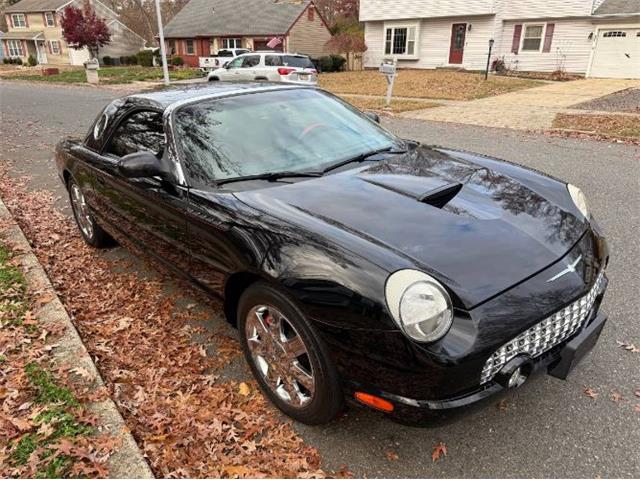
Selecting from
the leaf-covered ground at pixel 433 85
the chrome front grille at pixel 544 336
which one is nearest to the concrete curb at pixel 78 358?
the chrome front grille at pixel 544 336

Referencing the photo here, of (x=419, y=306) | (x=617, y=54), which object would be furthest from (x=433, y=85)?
(x=419, y=306)


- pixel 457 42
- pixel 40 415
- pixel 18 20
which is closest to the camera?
pixel 40 415

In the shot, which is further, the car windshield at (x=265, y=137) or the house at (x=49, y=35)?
the house at (x=49, y=35)

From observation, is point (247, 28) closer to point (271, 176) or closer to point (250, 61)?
point (250, 61)

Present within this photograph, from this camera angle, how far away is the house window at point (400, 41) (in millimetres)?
28234

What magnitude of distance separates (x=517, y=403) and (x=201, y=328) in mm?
2042

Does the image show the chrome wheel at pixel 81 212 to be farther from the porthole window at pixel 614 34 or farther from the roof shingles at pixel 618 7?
the porthole window at pixel 614 34

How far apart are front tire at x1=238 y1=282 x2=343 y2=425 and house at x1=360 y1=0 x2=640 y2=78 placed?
25733 millimetres

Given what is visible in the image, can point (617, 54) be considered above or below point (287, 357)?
above

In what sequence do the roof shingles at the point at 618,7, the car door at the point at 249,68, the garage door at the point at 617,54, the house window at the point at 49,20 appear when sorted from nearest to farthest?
the car door at the point at 249,68, the roof shingles at the point at 618,7, the garage door at the point at 617,54, the house window at the point at 49,20

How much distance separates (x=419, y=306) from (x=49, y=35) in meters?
63.3

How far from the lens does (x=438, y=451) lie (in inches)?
91.3

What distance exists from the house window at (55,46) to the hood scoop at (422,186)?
60569 millimetres

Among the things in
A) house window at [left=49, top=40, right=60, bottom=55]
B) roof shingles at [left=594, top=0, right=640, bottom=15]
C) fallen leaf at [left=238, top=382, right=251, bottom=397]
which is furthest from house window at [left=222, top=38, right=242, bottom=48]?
fallen leaf at [left=238, top=382, right=251, bottom=397]
